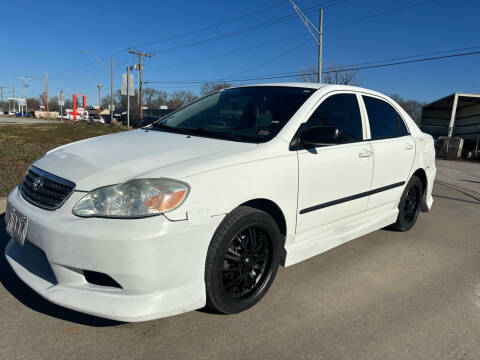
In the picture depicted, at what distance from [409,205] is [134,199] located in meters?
3.75

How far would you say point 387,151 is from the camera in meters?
3.92

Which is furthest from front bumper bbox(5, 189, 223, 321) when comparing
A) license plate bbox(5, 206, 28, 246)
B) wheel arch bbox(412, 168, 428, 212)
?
wheel arch bbox(412, 168, 428, 212)

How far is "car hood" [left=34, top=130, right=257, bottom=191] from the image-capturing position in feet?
7.68

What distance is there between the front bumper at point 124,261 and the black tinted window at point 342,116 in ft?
5.14

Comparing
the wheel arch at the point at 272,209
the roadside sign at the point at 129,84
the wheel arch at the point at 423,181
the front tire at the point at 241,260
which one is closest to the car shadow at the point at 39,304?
the front tire at the point at 241,260

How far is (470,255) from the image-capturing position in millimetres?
4191

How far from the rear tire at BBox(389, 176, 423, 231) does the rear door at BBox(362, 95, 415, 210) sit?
0.23 metres

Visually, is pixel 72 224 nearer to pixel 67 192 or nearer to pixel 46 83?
pixel 67 192

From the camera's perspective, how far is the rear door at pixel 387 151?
12.5 feet

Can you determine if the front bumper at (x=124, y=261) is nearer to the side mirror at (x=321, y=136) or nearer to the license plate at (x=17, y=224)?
the license plate at (x=17, y=224)

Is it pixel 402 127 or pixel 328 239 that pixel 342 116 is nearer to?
pixel 328 239

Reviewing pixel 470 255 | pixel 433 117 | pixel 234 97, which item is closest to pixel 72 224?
pixel 234 97

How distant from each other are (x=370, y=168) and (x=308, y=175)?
3.24 feet

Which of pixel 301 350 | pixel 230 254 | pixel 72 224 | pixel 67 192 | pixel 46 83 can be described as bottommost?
pixel 301 350
